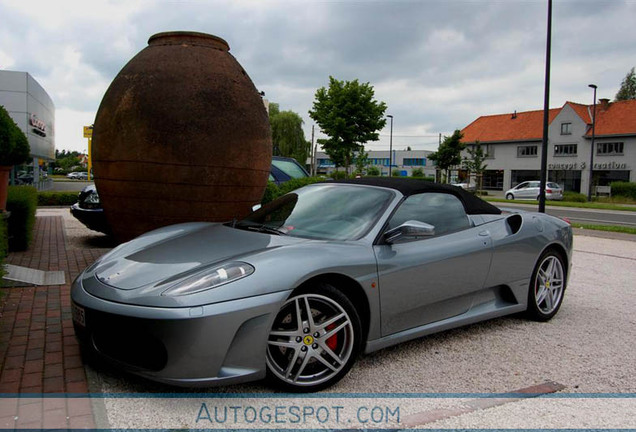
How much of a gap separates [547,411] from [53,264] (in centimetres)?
592

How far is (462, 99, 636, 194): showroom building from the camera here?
43.3 metres

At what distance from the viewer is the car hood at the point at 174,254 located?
2.94 m

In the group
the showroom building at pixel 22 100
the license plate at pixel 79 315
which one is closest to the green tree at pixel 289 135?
the showroom building at pixel 22 100

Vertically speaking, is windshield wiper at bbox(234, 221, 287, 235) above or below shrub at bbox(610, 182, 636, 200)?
below

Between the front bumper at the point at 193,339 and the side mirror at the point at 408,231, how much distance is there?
92 cm

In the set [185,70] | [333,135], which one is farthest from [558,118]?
[185,70]

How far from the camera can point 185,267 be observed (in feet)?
9.73

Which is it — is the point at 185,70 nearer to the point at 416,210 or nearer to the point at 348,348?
the point at 416,210

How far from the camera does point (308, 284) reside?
295 cm

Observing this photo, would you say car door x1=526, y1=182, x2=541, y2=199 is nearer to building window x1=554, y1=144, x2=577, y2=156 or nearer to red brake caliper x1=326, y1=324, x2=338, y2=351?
building window x1=554, y1=144, x2=577, y2=156

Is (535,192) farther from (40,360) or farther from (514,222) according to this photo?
(40,360)

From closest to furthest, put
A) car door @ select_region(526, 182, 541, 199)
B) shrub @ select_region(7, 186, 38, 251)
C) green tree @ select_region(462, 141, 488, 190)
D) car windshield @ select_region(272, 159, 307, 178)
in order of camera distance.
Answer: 1. shrub @ select_region(7, 186, 38, 251)
2. car windshield @ select_region(272, 159, 307, 178)
3. car door @ select_region(526, 182, 541, 199)
4. green tree @ select_region(462, 141, 488, 190)

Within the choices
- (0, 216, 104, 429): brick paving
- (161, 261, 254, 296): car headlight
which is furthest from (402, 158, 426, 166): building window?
(161, 261, 254, 296): car headlight

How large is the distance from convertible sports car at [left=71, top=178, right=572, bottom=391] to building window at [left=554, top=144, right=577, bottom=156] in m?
46.4
